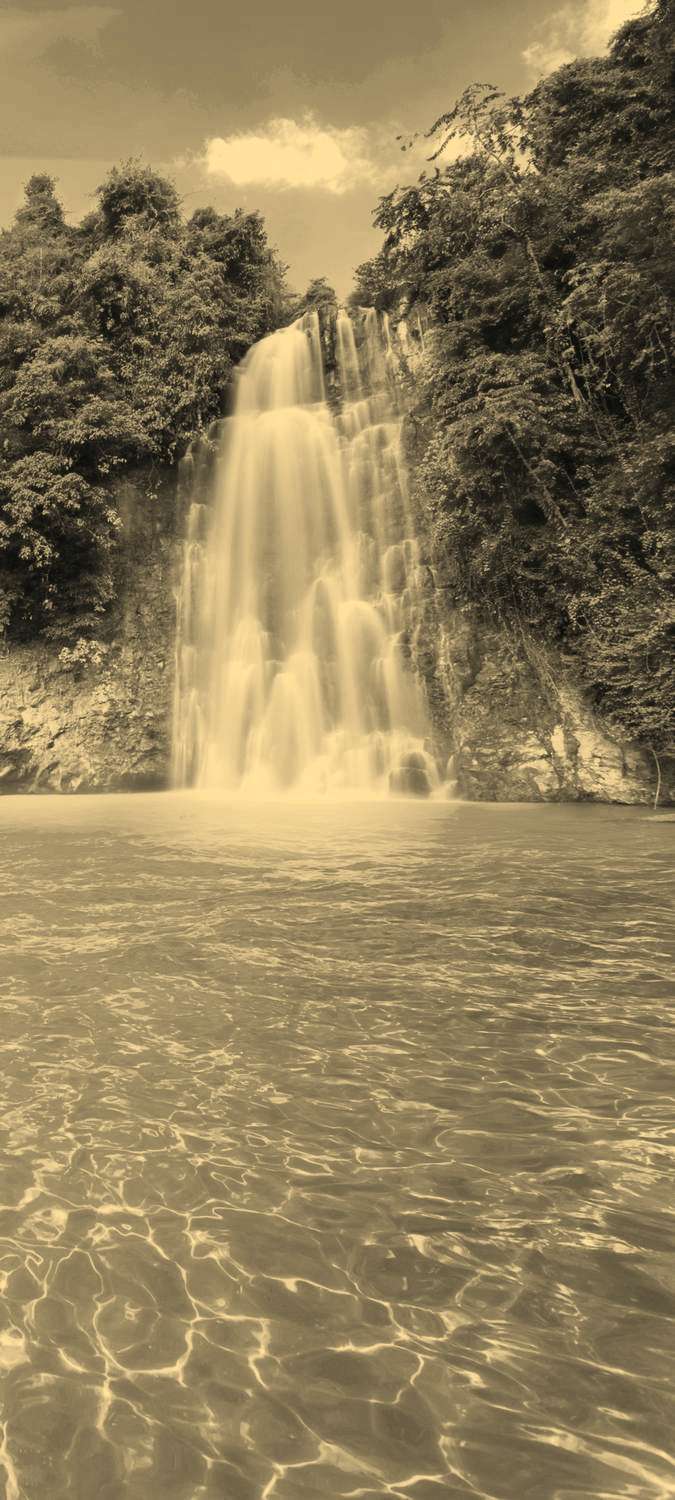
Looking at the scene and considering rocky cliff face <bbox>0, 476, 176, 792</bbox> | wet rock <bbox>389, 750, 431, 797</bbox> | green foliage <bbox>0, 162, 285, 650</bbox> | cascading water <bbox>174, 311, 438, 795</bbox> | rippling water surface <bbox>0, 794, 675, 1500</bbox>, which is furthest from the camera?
green foliage <bbox>0, 162, 285, 650</bbox>

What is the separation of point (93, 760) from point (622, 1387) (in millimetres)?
16271

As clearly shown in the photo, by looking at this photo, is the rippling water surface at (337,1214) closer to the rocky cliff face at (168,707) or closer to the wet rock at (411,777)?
the rocky cliff face at (168,707)

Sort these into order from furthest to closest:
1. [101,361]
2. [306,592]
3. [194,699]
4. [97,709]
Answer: [101,361] < [97,709] < [194,699] < [306,592]

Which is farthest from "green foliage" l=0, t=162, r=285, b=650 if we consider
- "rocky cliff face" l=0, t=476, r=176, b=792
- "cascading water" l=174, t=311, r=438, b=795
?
"cascading water" l=174, t=311, r=438, b=795

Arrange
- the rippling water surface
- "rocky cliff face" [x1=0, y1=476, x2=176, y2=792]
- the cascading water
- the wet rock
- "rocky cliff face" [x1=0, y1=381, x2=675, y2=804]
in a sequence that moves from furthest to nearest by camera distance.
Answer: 1. "rocky cliff face" [x1=0, y1=476, x2=176, y2=792]
2. the cascading water
3. the wet rock
4. "rocky cliff face" [x1=0, y1=381, x2=675, y2=804]
5. the rippling water surface

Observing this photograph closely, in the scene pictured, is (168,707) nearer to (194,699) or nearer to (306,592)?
(194,699)

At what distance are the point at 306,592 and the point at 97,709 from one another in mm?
5216

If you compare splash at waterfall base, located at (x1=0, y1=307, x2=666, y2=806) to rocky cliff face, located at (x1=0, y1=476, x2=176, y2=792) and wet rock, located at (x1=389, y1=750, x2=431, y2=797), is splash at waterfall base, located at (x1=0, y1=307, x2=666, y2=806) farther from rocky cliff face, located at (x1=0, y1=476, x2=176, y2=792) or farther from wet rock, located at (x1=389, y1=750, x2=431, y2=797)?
wet rock, located at (x1=389, y1=750, x2=431, y2=797)

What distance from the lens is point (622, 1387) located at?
62.1 inches

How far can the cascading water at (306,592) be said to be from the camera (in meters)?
14.9

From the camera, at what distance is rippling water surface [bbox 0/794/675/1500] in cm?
148

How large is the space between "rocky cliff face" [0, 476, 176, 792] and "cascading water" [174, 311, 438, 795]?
60cm

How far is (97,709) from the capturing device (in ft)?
55.3

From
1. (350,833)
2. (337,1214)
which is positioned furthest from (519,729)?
(337,1214)
